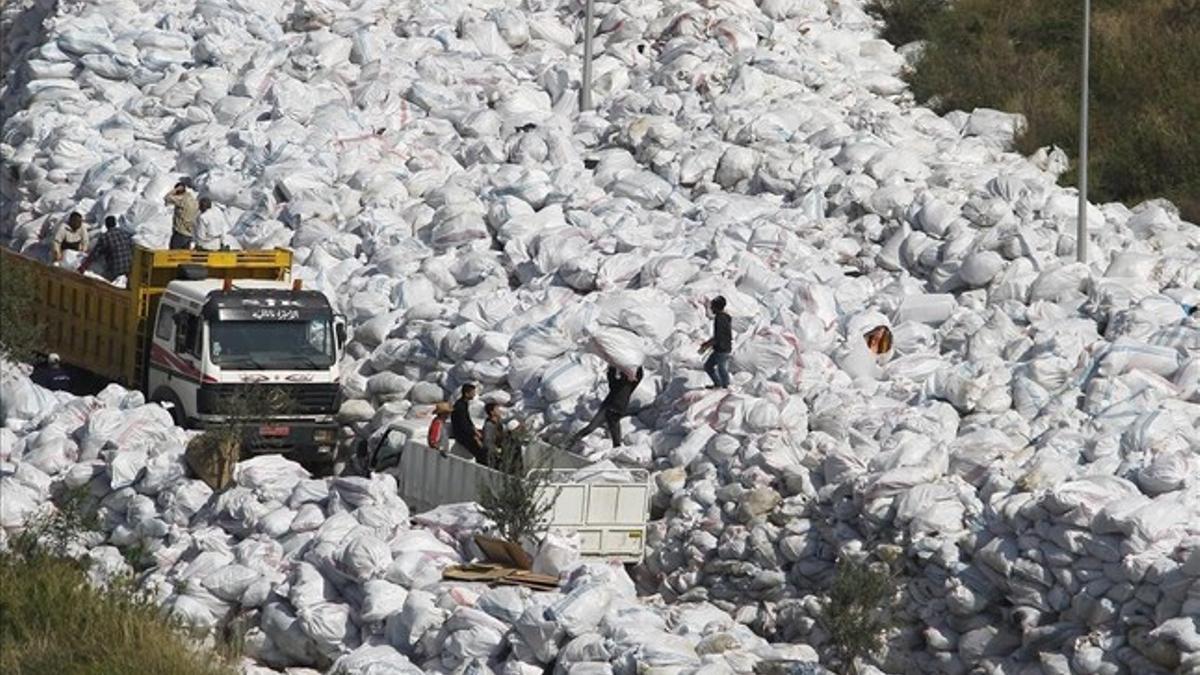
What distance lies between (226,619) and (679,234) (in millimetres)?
7333

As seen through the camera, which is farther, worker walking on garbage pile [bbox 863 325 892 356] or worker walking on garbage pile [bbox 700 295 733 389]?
worker walking on garbage pile [bbox 863 325 892 356]

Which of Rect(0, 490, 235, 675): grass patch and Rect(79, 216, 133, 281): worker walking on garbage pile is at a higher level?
Rect(79, 216, 133, 281): worker walking on garbage pile

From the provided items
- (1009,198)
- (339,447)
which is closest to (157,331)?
(339,447)

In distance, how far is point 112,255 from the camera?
28.0m

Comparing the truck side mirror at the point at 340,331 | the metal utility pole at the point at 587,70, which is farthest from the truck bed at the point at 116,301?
the metal utility pole at the point at 587,70

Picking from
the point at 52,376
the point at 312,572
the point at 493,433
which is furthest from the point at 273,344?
the point at 312,572

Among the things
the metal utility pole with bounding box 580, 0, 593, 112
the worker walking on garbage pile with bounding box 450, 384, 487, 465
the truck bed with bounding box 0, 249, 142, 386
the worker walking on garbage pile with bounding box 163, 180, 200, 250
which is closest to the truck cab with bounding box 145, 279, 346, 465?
the truck bed with bounding box 0, 249, 142, 386

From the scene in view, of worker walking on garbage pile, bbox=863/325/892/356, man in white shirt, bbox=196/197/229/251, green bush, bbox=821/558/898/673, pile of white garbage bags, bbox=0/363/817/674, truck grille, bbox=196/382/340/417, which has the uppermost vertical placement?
worker walking on garbage pile, bbox=863/325/892/356

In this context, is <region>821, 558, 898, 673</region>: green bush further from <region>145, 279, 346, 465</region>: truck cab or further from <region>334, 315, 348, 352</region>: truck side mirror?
<region>334, 315, 348, 352</region>: truck side mirror

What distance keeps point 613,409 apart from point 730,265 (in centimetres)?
302

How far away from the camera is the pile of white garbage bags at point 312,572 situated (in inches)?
800

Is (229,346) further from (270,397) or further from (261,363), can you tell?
(270,397)

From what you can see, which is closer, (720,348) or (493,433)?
(493,433)

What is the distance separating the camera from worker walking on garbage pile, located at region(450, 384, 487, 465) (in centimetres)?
2341
